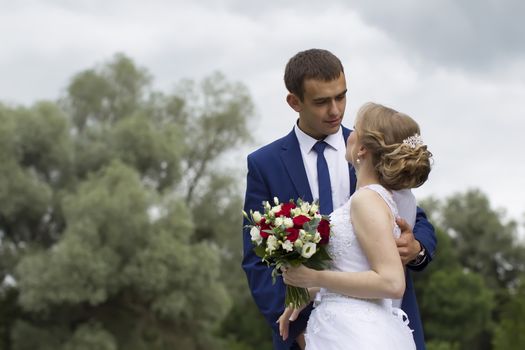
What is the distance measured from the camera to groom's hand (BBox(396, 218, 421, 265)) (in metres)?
5.18

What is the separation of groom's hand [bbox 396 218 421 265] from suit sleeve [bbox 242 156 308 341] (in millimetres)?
Answer: 659

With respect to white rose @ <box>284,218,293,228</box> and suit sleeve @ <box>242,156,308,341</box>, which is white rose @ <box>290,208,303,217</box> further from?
suit sleeve @ <box>242,156,308,341</box>

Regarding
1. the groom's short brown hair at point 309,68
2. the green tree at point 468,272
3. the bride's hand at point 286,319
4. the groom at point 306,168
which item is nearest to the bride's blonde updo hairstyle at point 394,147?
the groom at point 306,168

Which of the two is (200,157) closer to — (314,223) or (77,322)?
(77,322)

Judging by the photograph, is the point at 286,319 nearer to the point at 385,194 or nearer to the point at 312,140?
the point at 385,194

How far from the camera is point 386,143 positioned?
16.4 ft

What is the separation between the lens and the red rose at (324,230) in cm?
489

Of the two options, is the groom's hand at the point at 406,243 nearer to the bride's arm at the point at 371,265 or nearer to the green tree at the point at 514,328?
the bride's arm at the point at 371,265

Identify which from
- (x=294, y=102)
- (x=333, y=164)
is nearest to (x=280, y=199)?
(x=333, y=164)

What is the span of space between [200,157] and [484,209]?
2191 centimetres

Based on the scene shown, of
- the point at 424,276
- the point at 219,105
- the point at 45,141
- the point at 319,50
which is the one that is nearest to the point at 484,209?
the point at 424,276

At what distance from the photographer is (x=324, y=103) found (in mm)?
5633

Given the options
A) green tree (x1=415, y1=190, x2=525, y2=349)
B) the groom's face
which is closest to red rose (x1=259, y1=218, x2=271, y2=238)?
the groom's face

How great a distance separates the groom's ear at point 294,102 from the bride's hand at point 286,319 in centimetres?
117
